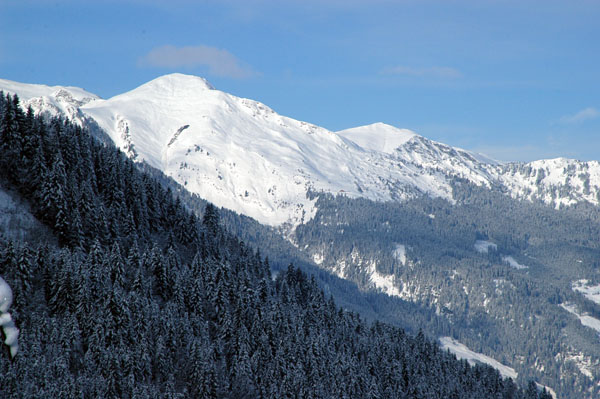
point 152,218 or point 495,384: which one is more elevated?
point 152,218

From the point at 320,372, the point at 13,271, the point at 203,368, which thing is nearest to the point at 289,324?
the point at 320,372

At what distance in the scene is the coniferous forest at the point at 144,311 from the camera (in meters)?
86.6

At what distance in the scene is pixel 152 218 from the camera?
137750mm

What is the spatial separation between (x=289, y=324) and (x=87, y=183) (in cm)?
4628

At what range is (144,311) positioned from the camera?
98.1m

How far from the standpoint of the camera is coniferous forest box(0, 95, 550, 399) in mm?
86625

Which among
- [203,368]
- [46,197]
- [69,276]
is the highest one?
[46,197]

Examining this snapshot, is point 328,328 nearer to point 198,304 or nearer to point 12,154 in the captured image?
point 198,304

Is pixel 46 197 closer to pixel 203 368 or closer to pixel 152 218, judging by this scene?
pixel 152 218

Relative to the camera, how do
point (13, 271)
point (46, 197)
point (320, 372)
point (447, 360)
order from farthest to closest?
point (447, 360) → point (320, 372) → point (46, 197) → point (13, 271)

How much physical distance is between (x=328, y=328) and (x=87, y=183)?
196 ft

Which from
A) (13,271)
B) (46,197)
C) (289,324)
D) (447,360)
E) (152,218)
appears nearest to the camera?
(13,271)

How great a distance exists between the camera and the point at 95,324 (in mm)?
90750

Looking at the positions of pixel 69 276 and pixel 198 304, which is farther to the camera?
pixel 198 304
